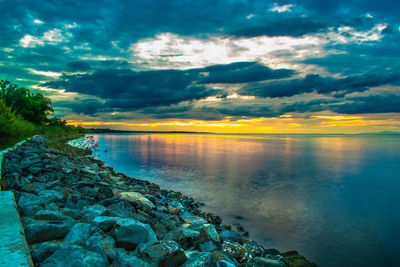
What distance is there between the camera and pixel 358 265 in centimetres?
729

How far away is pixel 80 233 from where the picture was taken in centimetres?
400

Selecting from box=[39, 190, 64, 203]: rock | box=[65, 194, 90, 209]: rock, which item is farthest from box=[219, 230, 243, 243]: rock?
box=[39, 190, 64, 203]: rock

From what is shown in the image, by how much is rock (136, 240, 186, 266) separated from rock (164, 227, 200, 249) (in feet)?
2.73

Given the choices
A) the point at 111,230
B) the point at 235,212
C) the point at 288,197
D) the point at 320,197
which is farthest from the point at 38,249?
the point at 320,197

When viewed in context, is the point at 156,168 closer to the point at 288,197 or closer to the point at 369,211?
the point at 288,197

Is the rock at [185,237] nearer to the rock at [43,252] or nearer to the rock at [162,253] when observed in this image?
the rock at [162,253]

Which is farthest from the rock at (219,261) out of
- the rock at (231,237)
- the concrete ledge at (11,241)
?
the concrete ledge at (11,241)

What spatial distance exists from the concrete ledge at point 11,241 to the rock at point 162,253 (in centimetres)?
160

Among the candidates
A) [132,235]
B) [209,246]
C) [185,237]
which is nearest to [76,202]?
[132,235]

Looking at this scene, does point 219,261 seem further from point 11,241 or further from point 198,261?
point 11,241

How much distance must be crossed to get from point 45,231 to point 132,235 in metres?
1.39

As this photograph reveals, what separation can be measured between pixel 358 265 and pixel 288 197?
756 centimetres

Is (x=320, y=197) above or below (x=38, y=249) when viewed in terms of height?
below

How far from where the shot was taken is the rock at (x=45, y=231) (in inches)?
148
